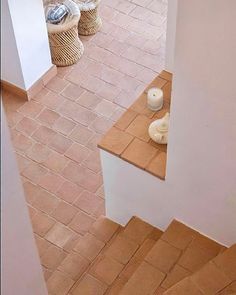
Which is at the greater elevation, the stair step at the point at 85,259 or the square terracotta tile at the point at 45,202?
the stair step at the point at 85,259

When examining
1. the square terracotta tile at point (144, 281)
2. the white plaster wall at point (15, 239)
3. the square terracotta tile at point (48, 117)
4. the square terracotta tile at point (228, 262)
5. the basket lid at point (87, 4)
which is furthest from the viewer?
the basket lid at point (87, 4)

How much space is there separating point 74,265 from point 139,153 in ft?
2.40

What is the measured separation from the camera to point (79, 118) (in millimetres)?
3758

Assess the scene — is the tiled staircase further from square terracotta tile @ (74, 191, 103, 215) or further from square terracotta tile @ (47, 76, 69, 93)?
square terracotta tile @ (47, 76, 69, 93)

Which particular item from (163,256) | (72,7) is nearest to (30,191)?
(163,256)

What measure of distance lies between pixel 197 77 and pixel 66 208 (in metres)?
1.61

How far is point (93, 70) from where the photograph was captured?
4016mm

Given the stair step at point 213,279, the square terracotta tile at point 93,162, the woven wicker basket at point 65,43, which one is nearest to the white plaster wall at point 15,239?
the stair step at point 213,279

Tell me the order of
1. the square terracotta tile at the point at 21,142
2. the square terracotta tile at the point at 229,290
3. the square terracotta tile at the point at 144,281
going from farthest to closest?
the square terracotta tile at the point at 21,142 < the square terracotta tile at the point at 144,281 < the square terracotta tile at the point at 229,290

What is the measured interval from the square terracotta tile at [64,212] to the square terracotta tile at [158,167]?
0.90 metres

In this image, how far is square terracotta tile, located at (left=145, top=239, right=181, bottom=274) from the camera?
266 centimetres

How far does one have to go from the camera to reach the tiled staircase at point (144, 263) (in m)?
2.45

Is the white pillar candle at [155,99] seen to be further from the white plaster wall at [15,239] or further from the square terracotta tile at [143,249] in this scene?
the white plaster wall at [15,239]

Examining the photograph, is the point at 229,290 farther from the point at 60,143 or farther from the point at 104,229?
the point at 60,143
